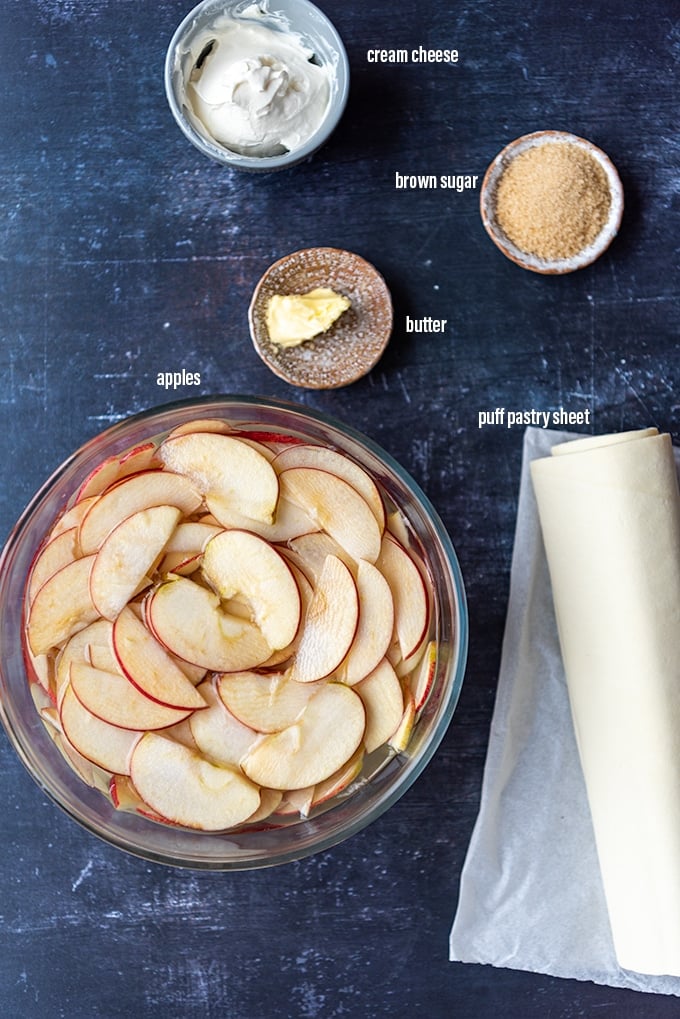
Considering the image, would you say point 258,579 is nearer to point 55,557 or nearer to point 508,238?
point 55,557

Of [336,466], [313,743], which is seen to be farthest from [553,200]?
[313,743]

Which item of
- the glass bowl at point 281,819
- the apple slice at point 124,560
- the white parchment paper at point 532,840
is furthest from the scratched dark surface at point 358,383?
the apple slice at point 124,560

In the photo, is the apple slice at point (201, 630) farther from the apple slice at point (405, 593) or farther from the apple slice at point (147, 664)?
the apple slice at point (405, 593)

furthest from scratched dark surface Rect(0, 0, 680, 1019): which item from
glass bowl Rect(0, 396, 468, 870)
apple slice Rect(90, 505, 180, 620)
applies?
apple slice Rect(90, 505, 180, 620)

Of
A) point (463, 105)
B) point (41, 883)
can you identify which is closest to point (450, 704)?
point (41, 883)

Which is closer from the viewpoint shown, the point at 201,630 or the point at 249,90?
the point at 201,630
